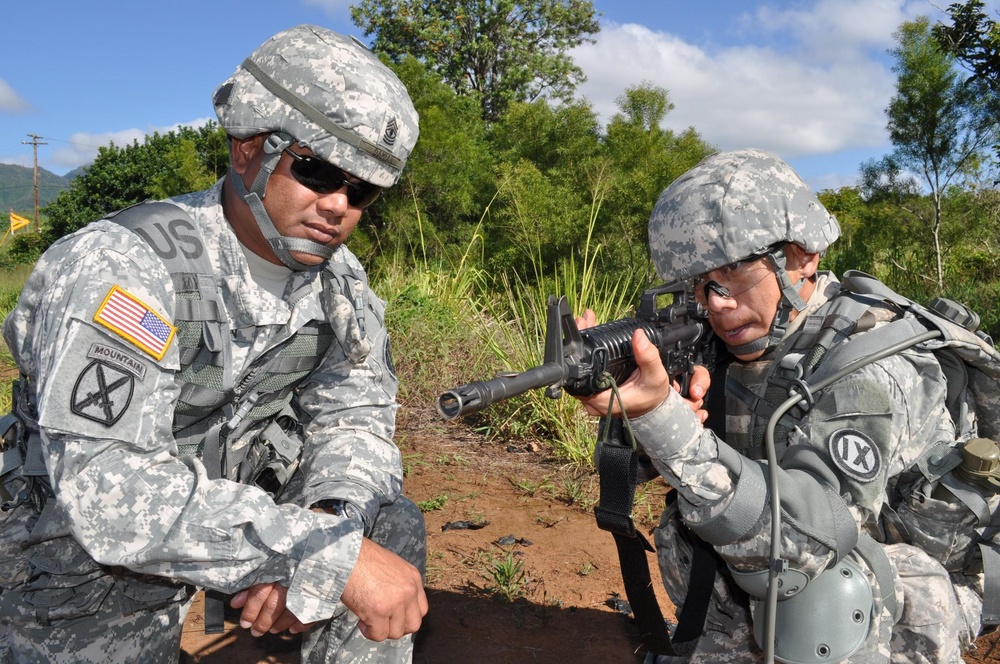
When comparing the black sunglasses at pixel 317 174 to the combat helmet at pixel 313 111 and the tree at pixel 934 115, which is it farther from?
the tree at pixel 934 115

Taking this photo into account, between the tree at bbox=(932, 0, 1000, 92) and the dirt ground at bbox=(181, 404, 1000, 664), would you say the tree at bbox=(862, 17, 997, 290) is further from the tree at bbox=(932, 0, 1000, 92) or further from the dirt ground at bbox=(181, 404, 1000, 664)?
the dirt ground at bbox=(181, 404, 1000, 664)

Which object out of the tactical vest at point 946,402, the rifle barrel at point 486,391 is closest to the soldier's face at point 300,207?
the rifle barrel at point 486,391

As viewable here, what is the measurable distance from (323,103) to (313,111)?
5cm

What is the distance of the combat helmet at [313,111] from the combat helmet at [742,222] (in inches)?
36.4

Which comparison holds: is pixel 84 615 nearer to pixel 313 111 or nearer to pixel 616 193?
pixel 313 111

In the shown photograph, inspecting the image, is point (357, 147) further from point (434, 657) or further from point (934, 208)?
point (934, 208)

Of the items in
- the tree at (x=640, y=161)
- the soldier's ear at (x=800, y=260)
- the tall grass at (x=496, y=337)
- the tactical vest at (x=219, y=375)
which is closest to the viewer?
the tactical vest at (x=219, y=375)

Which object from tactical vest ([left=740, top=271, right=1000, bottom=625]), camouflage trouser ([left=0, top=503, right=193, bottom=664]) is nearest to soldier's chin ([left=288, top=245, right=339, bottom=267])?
camouflage trouser ([left=0, top=503, right=193, bottom=664])

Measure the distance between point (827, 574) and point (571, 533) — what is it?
1.95 meters

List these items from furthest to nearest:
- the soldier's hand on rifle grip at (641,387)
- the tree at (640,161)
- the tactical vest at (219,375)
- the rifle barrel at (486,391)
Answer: the tree at (640,161) < the tactical vest at (219,375) < the soldier's hand on rifle grip at (641,387) < the rifle barrel at (486,391)

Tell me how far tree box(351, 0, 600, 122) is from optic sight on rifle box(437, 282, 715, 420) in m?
21.6

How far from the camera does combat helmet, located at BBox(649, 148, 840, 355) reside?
8.00 ft

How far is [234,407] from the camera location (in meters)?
2.59

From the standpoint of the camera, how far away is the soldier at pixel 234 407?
6.40 ft
